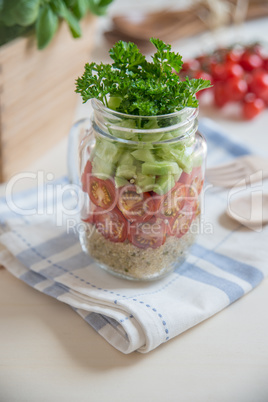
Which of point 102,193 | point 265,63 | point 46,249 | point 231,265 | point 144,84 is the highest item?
point 144,84

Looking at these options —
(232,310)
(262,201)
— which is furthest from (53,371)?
(262,201)

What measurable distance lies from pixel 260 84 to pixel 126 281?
744 millimetres

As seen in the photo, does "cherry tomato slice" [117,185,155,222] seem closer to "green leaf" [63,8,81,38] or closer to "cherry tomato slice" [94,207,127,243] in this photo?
"cherry tomato slice" [94,207,127,243]

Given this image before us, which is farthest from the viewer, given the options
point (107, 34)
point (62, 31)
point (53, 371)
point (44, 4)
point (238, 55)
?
point (107, 34)

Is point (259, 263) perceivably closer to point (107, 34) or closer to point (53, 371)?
point (53, 371)

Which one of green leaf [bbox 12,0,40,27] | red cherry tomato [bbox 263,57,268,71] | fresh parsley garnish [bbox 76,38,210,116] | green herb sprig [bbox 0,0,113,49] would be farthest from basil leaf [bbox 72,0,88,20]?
red cherry tomato [bbox 263,57,268,71]

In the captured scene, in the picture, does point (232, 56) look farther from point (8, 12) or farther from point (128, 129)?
point (128, 129)

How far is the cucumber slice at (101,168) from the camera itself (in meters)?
0.70

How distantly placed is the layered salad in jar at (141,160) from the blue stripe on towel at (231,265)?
10 centimetres

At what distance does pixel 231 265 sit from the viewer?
2.75 ft

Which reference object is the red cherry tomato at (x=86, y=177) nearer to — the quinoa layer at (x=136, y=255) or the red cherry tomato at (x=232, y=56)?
the quinoa layer at (x=136, y=255)

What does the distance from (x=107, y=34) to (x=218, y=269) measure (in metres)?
1.00

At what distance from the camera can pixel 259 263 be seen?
83 centimetres

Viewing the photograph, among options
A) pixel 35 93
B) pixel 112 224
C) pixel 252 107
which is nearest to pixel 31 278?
pixel 112 224
